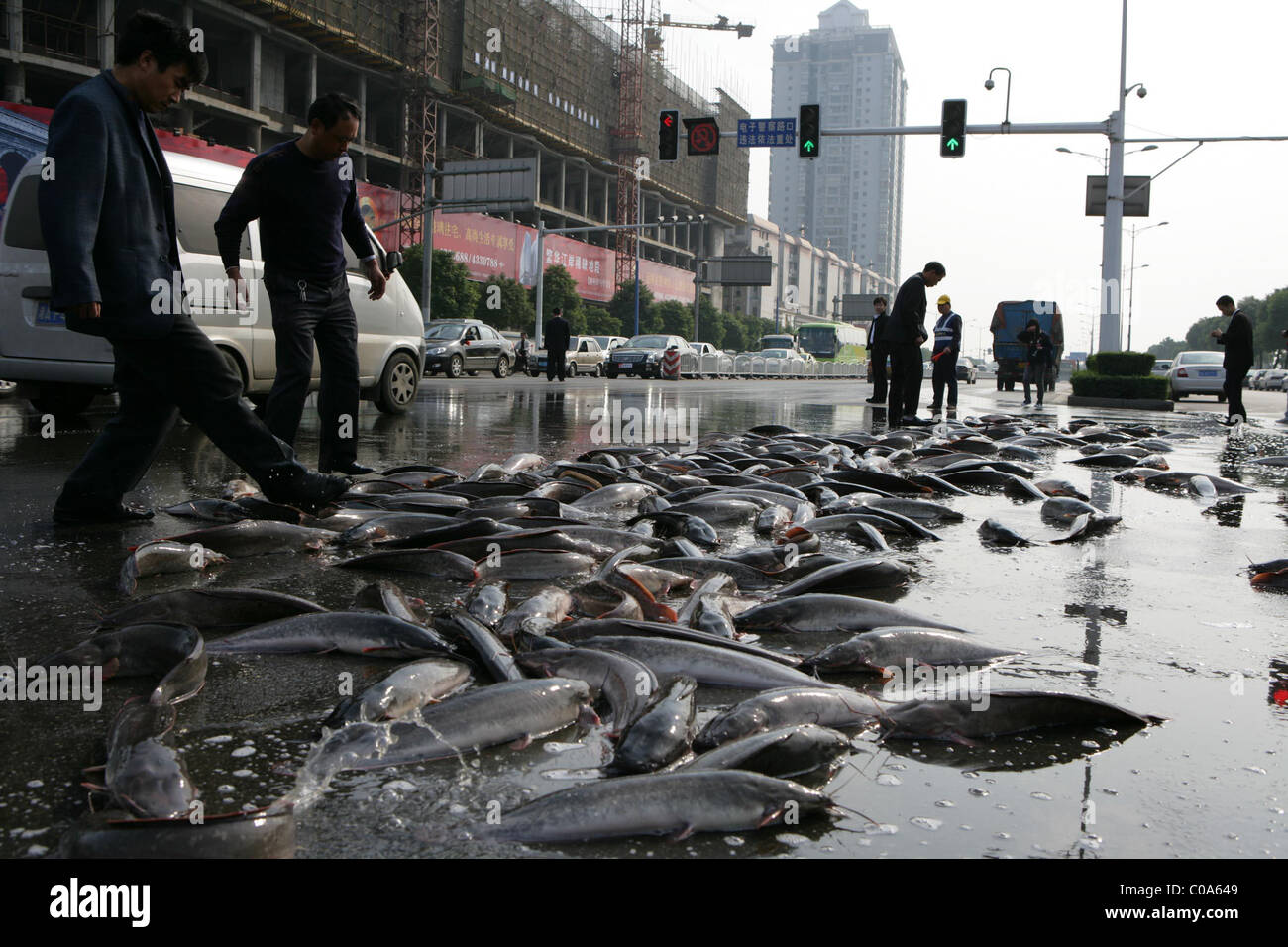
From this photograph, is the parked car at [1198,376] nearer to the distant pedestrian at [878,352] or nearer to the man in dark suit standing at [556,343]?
the distant pedestrian at [878,352]

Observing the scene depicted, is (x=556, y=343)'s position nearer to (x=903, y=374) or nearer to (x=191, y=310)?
(x=903, y=374)

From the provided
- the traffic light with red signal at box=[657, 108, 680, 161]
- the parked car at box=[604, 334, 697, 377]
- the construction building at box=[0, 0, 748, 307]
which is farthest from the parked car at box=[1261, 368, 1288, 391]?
the traffic light with red signal at box=[657, 108, 680, 161]

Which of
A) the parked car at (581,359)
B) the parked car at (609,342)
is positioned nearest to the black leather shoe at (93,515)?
the parked car at (581,359)

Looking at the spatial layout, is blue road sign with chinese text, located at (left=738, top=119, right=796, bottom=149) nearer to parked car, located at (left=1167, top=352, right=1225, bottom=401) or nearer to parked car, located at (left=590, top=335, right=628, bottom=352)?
parked car, located at (left=1167, top=352, right=1225, bottom=401)

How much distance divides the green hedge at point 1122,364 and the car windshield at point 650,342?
17658 mm

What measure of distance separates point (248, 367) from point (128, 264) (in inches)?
219

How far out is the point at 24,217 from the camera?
28.2ft

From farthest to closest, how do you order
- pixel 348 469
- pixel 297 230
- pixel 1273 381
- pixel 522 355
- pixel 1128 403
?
pixel 1273 381
pixel 522 355
pixel 1128 403
pixel 348 469
pixel 297 230

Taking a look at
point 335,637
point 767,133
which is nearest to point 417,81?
point 767,133

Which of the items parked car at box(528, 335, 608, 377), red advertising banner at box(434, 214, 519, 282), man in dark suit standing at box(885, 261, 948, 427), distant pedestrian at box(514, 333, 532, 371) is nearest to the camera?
man in dark suit standing at box(885, 261, 948, 427)

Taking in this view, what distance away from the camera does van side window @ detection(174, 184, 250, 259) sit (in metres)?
9.07

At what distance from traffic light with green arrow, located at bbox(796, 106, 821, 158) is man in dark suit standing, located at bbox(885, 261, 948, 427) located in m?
12.6

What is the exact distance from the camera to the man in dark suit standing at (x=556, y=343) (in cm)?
2638

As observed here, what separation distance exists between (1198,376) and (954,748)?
32.5 metres
